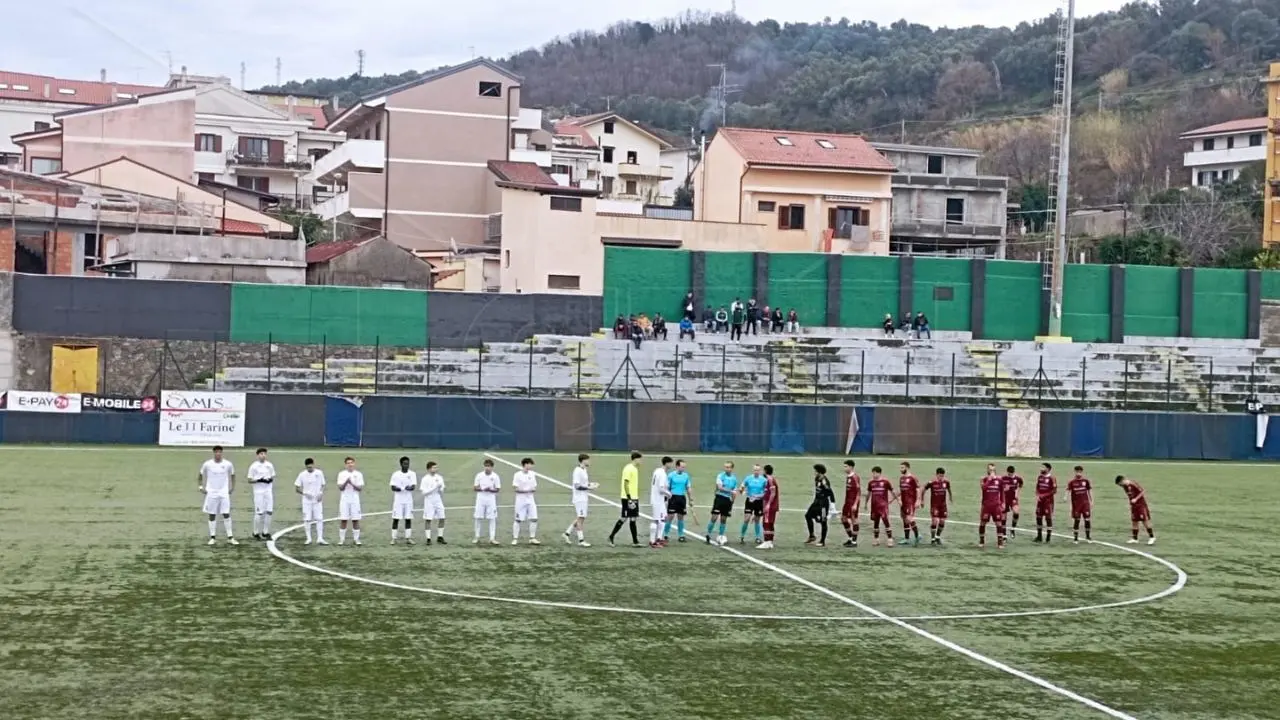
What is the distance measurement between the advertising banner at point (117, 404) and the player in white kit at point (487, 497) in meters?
23.5

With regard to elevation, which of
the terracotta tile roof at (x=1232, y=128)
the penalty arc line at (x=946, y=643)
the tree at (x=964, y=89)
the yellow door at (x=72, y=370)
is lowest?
the penalty arc line at (x=946, y=643)

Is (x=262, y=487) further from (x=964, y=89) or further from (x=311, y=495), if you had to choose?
(x=964, y=89)

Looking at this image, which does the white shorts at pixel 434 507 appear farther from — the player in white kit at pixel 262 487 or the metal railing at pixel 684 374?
the metal railing at pixel 684 374

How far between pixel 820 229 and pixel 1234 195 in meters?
39.3

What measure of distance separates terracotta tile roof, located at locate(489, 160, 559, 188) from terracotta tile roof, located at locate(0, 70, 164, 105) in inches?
1671

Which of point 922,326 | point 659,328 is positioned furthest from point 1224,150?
point 659,328

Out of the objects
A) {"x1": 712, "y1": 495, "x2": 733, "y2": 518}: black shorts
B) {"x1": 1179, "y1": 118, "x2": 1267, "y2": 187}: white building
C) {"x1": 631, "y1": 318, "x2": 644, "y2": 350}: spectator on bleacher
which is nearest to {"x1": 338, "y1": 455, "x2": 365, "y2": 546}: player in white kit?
{"x1": 712, "y1": 495, "x2": 733, "y2": 518}: black shorts

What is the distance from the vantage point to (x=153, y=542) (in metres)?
28.0

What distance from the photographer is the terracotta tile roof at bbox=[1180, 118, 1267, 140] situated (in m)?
110

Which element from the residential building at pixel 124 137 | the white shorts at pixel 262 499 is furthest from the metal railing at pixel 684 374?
the residential building at pixel 124 137

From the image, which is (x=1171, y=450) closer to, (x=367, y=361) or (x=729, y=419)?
(x=729, y=419)

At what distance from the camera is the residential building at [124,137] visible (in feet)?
279

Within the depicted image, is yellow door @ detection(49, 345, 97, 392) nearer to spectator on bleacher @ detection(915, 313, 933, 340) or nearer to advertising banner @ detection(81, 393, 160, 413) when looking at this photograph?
advertising banner @ detection(81, 393, 160, 413)

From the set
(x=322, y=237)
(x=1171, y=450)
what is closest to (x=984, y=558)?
(x=1171, y=450)
